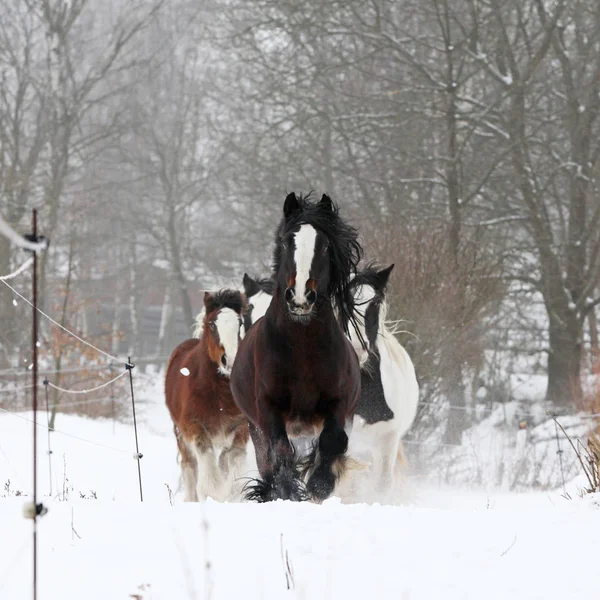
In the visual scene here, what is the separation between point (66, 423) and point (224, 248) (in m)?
17.0

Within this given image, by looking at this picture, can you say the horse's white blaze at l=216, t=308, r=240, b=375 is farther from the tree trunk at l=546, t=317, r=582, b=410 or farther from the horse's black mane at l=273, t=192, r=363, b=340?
the tree trunk at l=546, t=317, r=582, b=410

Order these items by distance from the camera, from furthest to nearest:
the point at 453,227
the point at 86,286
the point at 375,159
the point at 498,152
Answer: the point at 86,286 < the point at 375,159 < the point at 498,152 < the point at 453,227

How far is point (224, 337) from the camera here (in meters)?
9.15

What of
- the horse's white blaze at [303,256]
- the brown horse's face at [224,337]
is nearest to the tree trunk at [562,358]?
the brown horse's face at [224,337]

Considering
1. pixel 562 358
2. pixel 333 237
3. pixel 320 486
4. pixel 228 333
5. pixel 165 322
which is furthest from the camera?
pixel 165 322

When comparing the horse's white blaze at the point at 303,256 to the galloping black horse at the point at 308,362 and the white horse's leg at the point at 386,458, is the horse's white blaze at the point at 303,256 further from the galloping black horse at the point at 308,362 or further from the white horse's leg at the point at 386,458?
the white horse's leg at the point at 386,458

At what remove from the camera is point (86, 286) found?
39938 mm

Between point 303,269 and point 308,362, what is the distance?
0.71m

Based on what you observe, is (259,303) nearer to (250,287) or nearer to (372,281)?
(250,287)

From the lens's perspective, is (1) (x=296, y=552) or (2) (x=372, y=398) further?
(2) (x=372, y=398)

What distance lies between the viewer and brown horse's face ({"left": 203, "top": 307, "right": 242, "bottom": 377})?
9055mm

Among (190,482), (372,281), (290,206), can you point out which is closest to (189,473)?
(190,482)

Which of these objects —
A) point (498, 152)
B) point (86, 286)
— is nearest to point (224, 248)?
point (86, 286)

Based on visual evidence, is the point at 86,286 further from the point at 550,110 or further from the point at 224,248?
the point at 550,110
